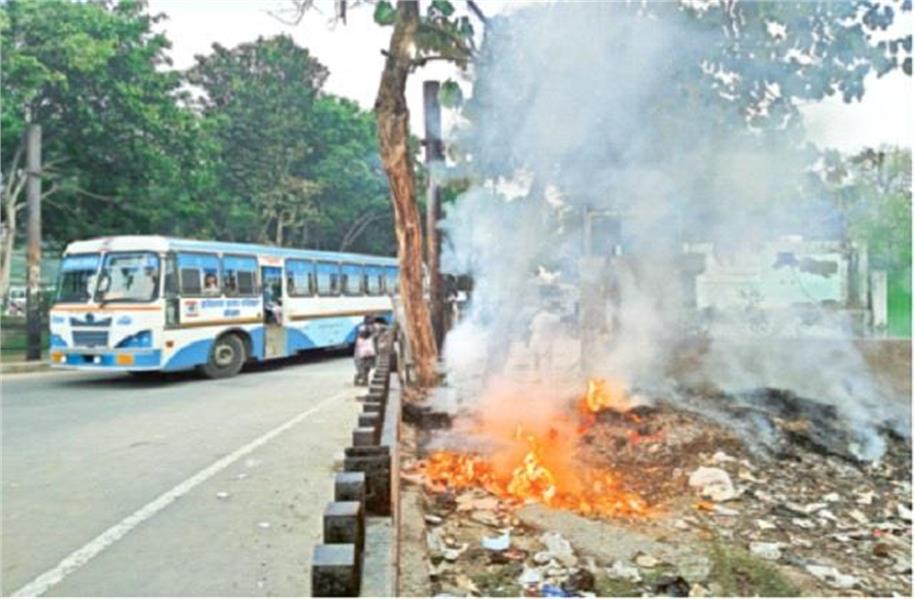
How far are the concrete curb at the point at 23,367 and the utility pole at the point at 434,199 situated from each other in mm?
8842

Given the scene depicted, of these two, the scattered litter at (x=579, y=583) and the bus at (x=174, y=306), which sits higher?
the bus at (x=174, y=306)

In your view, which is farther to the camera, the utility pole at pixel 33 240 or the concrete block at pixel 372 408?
the utility pole at pixel 33 240

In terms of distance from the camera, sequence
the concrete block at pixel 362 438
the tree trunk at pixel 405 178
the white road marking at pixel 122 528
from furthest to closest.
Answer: the tree trunk at pixel 405 178 → the white road marking at pixel 122 528 → the concrete block at pixel 362 438

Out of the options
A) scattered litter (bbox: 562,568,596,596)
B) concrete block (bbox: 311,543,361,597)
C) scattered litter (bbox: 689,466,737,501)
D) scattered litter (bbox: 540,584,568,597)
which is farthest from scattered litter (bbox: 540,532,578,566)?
concrete block (bbox: 311,543,361,597)

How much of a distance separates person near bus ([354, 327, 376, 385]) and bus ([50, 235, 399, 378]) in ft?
9.45

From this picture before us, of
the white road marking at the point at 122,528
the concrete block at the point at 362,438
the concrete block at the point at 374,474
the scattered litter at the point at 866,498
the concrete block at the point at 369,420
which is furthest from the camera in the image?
the scattered litter at the point at 866,498

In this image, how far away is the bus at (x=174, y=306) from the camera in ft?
38.0

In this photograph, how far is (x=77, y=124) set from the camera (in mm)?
16047

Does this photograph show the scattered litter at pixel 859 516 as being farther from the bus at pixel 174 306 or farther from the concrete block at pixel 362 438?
the bus at pixel 174 306

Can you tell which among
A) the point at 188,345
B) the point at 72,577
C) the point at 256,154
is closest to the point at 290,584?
the point at 72,577

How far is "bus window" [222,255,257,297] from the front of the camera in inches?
524

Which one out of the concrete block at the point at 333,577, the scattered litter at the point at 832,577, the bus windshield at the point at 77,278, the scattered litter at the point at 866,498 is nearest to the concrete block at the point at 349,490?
the concrete block at the point at 333,577

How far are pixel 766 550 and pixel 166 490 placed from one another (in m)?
4.30

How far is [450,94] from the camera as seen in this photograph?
790 centimetres
